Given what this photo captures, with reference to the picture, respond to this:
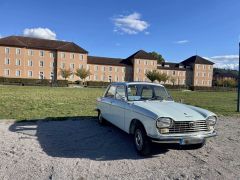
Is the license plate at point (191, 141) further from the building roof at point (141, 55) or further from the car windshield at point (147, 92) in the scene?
the building roof at point (141, 55)

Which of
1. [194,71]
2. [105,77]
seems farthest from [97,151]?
[194,71]

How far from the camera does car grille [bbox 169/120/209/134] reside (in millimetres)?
5668

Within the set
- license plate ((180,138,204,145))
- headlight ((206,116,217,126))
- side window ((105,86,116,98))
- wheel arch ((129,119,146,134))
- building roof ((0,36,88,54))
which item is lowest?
license plate ((180,138,204,145))

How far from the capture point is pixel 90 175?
484 cm

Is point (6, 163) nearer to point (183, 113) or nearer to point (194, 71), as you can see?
point (183, 113)

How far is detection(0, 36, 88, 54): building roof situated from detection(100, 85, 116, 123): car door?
3102 inches

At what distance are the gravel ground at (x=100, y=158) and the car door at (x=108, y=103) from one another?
570mm

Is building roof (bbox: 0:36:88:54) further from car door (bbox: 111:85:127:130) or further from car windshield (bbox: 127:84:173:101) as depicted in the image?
car windshield (bbox: 127:84:173:101)

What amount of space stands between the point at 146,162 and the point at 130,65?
9457cm

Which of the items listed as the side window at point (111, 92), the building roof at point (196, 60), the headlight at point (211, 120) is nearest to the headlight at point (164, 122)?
the headlight at point (211, 120)

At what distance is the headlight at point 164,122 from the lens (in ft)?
18.3

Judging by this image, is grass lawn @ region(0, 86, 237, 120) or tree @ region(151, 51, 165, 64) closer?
grass lawn @ region(0, 86, 237, 120)

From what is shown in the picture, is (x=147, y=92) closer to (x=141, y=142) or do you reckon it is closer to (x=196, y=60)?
(x=141, y=142)

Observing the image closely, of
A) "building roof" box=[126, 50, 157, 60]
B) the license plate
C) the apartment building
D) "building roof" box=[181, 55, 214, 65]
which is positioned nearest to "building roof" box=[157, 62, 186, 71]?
the apartment building
